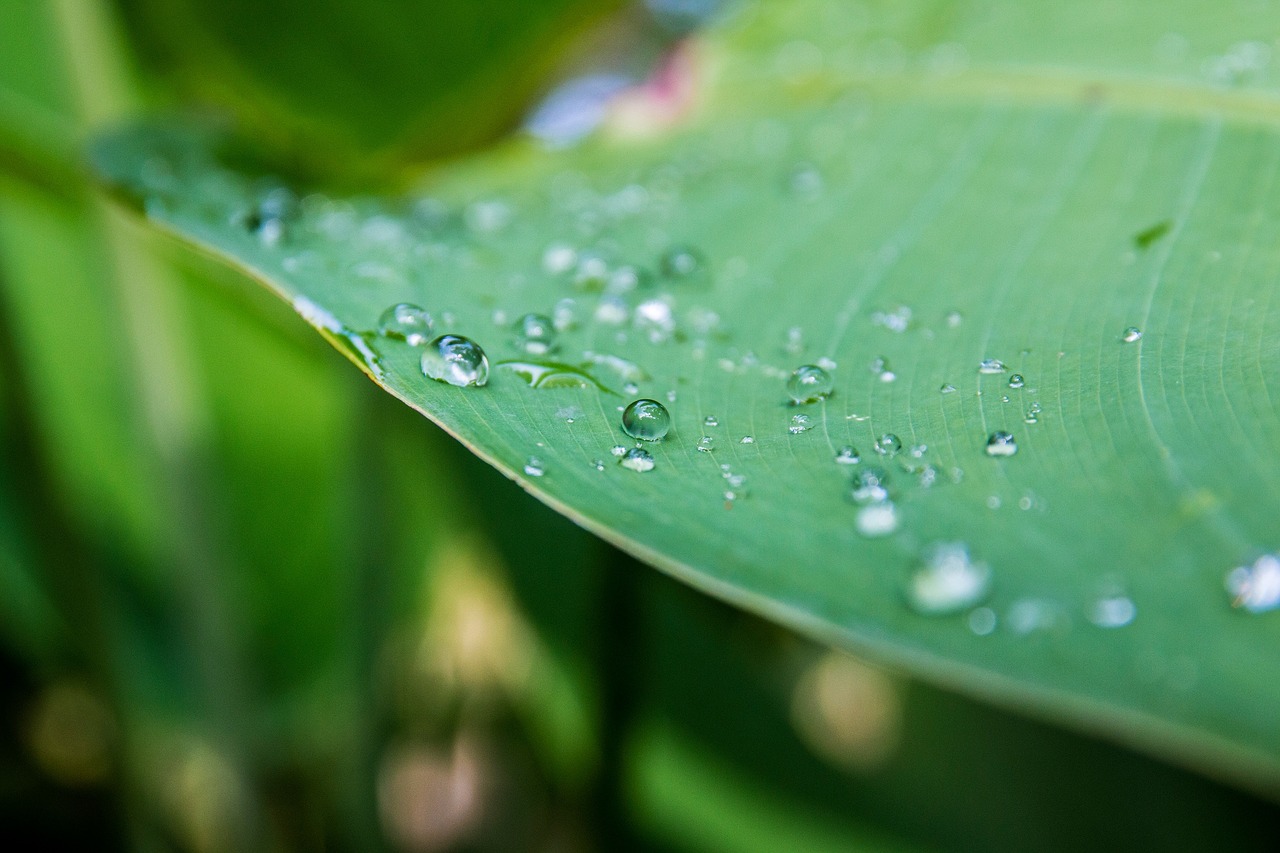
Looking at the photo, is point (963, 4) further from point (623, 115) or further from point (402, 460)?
point (402, 460)

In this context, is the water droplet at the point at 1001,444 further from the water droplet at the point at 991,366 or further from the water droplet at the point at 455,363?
the water droplet at the point at 455,363

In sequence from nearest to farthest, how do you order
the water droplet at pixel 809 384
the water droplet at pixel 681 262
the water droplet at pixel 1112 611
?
the water droplet at pixel 1112 611, the water droplet at pixel 809 384, the water droplet at pixel 681 262

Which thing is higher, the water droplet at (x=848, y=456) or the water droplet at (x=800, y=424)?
the water droplet at (x=800, y=424)

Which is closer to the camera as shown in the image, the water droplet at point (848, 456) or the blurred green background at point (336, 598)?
the water droplet at point (848, 456)

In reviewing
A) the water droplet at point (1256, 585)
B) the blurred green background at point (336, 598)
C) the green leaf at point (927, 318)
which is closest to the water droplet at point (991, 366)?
the green leaf at point (927, 318)

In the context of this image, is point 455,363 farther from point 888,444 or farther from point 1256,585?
point 1256,585

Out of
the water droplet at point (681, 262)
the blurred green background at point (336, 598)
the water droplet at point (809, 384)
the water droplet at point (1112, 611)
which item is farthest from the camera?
the blurred green background at point (336, 598)
